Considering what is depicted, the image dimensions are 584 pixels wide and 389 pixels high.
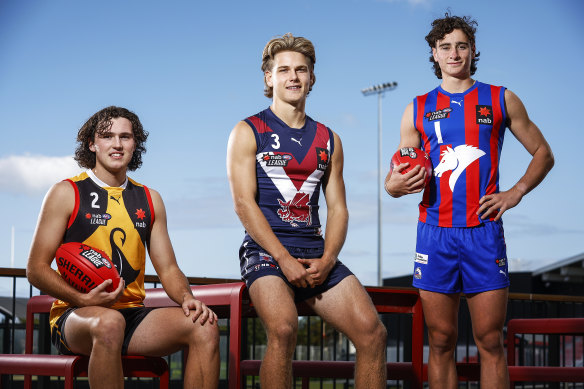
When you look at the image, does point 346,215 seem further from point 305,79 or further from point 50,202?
point 50,202

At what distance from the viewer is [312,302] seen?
317 cm

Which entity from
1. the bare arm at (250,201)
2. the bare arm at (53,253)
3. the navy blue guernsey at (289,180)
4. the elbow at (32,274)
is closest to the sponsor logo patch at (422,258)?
the navy blue guernsey at (289,180)

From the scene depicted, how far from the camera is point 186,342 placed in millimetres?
2900

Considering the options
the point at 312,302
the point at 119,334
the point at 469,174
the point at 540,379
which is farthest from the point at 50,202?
the point at 540,379

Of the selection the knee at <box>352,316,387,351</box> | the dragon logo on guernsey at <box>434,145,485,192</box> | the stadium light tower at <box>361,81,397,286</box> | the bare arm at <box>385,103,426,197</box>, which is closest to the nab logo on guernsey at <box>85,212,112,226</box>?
the knee at <box>352,316,387,351</box>

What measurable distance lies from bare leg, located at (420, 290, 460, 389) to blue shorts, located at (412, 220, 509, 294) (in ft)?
0.17

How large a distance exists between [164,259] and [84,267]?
0.44m

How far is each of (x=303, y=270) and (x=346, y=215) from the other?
1.60ft

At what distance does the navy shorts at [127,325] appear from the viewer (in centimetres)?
289

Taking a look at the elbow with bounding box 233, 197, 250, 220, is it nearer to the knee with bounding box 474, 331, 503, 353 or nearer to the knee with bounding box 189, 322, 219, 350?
the knee with bounding box 189, 322, 219, 350

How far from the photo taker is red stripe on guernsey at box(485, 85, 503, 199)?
3.31m

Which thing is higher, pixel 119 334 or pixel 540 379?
pixel 119 334

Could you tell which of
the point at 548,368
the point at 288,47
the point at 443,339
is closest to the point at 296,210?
the point at 288,47

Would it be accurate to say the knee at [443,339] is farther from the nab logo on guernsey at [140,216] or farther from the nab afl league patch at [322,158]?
the nab logo on guernsey at [140,216]
